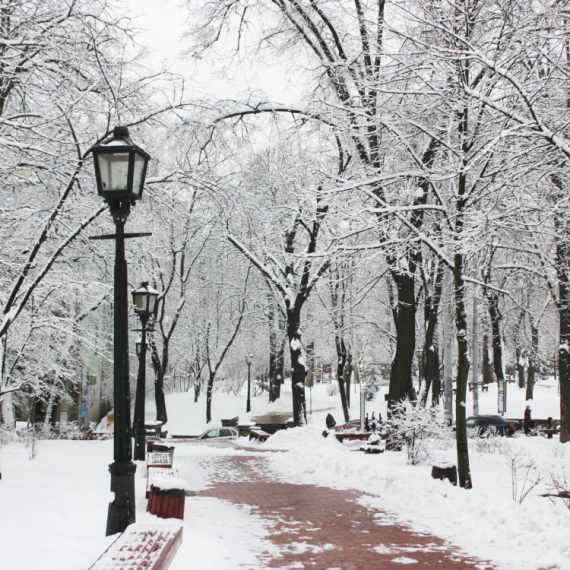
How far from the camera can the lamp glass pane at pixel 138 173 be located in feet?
20.0

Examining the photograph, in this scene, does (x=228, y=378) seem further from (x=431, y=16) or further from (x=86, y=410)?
(x=431, y=16)

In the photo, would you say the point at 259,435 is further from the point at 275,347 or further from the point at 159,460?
the point at 275,347

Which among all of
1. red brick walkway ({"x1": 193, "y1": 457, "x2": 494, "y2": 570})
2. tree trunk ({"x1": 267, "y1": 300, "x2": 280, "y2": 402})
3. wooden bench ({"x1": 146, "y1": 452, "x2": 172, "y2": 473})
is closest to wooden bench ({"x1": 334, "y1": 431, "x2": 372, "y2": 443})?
red brick walkway ({"x1": 193, "y1": 457, "x2": 494, "y2": 570})

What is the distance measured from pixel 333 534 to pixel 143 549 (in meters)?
3.28

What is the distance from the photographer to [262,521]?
27.3 feet

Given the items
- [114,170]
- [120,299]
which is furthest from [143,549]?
[114,170]

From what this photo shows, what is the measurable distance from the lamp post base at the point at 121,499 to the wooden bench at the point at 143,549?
107mm

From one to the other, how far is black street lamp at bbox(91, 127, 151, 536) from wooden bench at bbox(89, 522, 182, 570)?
25 centimetres

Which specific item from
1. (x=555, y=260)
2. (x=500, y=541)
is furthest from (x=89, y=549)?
(x=555, y=260)

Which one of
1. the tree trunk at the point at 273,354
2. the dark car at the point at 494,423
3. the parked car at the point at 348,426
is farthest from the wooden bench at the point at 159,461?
the tree trunk at the point at 273,354

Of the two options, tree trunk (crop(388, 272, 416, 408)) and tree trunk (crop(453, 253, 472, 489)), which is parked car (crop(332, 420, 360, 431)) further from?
tree trunk (crop(453, 253, 472, 489))

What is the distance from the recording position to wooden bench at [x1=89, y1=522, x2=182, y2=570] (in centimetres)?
452

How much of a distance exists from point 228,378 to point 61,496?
4634 cm

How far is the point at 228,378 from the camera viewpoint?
54500mm
